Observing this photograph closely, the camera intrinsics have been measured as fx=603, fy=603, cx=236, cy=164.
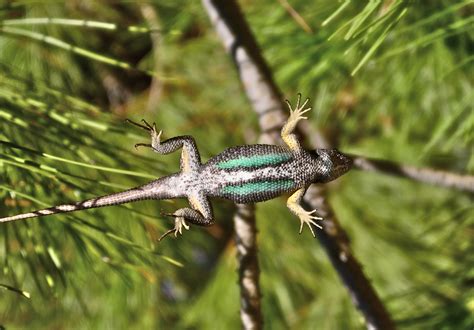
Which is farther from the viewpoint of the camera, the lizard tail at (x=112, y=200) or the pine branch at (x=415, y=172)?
the pine branch at (x=415, y=172)

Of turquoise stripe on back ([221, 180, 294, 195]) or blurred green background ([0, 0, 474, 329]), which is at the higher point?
blurred green background ([0, 0, 474, 329])

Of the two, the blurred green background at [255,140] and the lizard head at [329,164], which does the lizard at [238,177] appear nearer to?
the lizard head at [329,164]

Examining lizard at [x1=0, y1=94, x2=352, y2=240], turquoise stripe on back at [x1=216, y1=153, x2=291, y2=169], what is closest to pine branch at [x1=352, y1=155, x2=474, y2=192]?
lizard at [x1=0, y1=94, x2=352, y2=240]

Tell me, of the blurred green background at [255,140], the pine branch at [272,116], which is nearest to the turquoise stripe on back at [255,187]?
the pine branch at [272,116]

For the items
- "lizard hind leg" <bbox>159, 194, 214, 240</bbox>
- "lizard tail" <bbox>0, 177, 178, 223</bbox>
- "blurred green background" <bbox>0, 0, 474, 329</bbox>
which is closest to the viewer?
"lizard tail" <bbox>0, 177, 178, 223</bbox>

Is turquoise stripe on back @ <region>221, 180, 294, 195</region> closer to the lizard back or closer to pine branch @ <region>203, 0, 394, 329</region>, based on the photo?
the lizard back
